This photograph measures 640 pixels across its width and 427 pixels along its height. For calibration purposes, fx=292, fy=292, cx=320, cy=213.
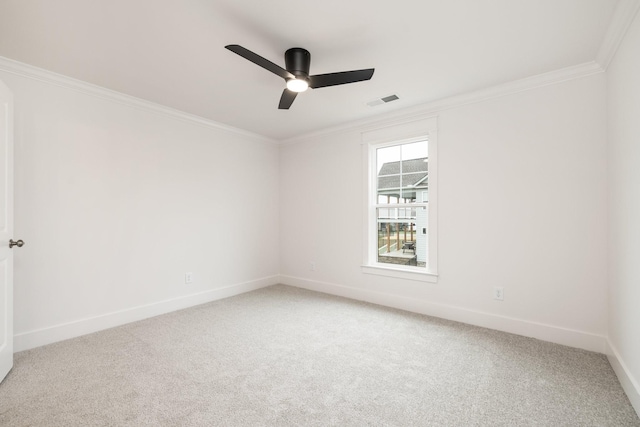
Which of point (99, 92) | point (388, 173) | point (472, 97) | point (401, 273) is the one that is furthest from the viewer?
point (388, 173)

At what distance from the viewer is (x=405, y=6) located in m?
1.81

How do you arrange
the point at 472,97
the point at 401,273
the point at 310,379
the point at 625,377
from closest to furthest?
1. the point at 625,377
2. the point at 310,379
3. the point at 472,97
4. the point at 401,273

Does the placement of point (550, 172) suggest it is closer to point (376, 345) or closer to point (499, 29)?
point (499, 29)

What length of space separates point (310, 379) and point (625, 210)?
246 cm

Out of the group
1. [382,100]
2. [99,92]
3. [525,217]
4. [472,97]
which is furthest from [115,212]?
[525,217]

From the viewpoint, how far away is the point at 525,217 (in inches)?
110

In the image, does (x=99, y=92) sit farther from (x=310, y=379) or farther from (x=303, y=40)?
(x=310, y=379)

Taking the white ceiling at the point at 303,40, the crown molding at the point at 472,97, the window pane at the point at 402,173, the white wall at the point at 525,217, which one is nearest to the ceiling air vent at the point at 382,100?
the white ceiling at the point at 303,40

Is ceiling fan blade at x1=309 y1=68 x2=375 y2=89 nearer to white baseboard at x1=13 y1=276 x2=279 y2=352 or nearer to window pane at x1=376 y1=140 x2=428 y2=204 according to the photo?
window pane at x1=376 y1=140 x2=428 y2=204

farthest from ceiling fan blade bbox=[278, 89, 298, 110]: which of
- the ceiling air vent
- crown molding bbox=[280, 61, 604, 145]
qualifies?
crown molding bbox=[280, 61, 604, 145]

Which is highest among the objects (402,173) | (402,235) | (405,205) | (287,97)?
(287,97)

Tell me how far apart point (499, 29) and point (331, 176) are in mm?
2628

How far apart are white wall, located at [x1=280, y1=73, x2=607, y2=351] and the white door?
134 inches

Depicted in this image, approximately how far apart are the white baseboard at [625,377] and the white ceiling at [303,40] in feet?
7.53
